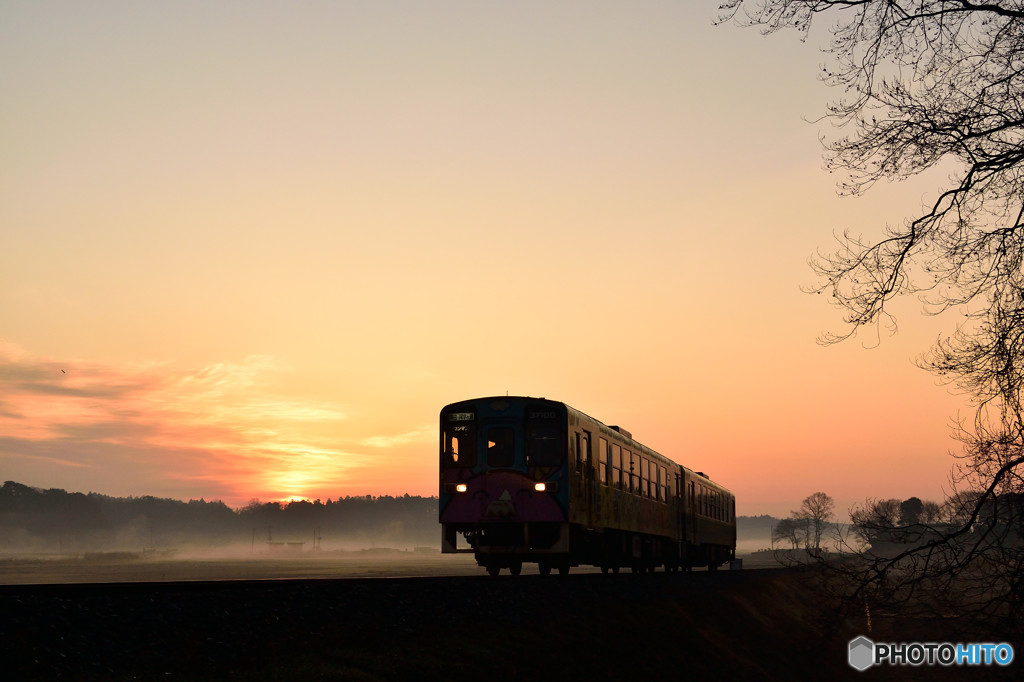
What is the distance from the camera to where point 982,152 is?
9898 millimetres

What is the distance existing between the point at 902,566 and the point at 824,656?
2486 cm

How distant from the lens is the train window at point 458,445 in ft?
69.4

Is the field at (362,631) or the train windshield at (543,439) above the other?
the train windshield at (543,439)

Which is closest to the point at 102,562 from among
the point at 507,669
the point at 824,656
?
the point at 824,656

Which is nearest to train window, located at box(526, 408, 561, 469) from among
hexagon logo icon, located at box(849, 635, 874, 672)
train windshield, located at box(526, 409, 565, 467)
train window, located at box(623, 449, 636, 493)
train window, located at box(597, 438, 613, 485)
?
train windshield, located at box(526, 409, 565, 467)

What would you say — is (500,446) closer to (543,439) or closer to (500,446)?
(500,446)

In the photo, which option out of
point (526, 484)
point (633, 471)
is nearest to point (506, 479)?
point (526, 484)

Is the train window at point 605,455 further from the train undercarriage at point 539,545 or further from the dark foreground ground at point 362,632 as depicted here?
the dark foreground ground at point 362,632

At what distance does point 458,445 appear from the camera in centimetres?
2131

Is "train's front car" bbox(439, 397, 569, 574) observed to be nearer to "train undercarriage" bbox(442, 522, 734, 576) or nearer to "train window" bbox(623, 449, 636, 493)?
"train undercarriage" bbox(442, 522, 734, 576)

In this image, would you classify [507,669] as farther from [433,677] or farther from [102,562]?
[102,562]

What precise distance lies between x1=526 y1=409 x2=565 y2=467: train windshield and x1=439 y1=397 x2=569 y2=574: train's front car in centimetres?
2

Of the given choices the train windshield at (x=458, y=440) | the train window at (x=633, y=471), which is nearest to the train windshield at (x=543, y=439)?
the train windshield at (x=458, y=440)

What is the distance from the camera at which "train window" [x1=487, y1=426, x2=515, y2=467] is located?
2091 cm
